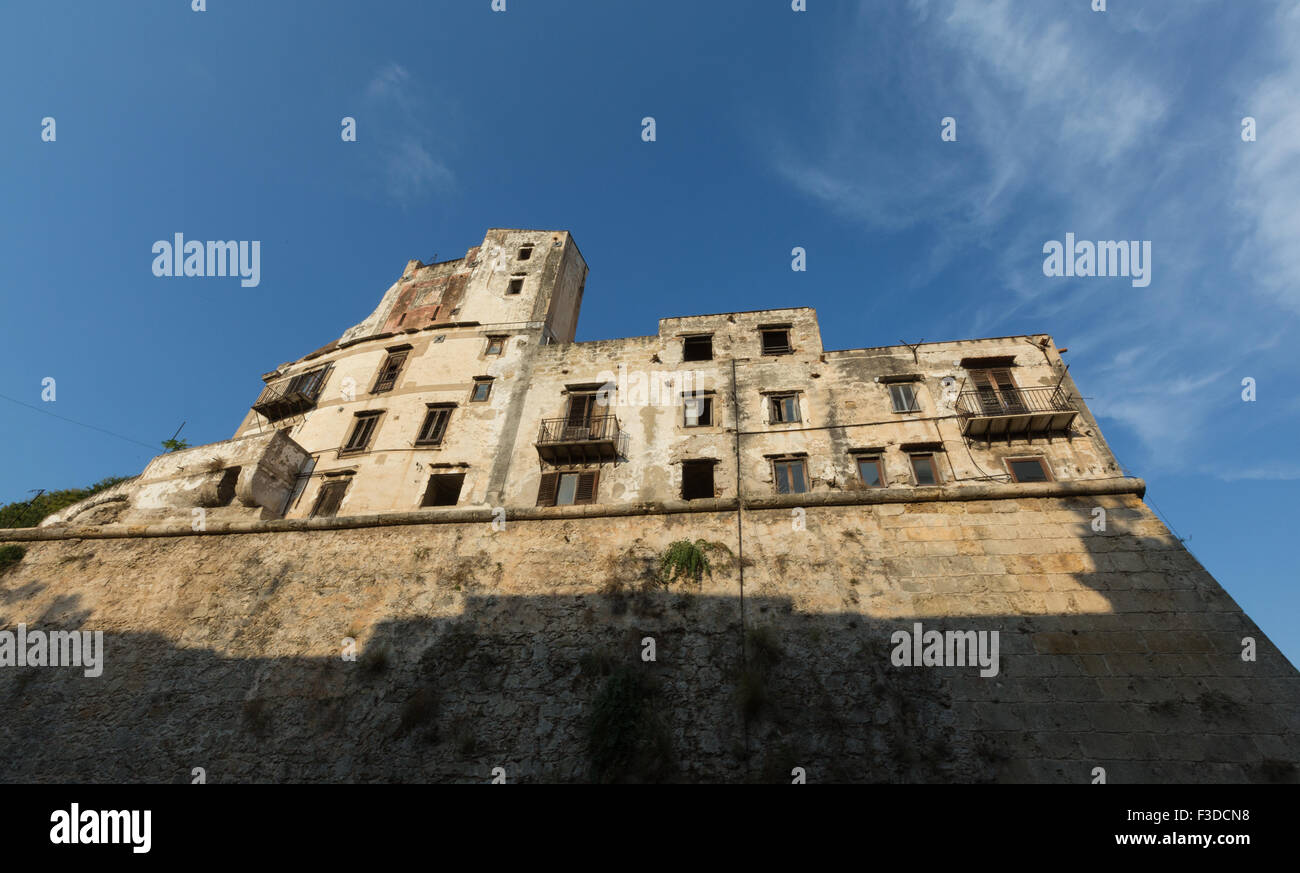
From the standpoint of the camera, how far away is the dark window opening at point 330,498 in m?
20.5

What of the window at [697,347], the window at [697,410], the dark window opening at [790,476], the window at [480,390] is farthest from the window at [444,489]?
the dark window opening at [790,476]

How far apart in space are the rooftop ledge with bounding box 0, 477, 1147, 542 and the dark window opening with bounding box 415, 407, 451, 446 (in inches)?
226

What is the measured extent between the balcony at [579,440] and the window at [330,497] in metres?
7.00

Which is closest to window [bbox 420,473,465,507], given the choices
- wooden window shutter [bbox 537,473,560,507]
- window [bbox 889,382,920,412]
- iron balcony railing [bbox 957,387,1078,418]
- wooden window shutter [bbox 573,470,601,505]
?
wooden window shutter [bbox 537,473,560,507]

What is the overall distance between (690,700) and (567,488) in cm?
953

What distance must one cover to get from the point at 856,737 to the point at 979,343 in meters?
16.1

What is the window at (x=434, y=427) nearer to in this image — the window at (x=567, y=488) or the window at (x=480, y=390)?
the window at (x=480, y=390)

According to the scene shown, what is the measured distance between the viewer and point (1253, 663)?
10.7 meters

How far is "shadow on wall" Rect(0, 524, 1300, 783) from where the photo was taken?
10.2 metres

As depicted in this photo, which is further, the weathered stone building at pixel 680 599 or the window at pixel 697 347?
the window at pixel 697 347

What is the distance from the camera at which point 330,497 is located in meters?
20.9

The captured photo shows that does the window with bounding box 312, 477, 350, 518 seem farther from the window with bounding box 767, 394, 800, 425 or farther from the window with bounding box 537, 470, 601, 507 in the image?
the window with bounding box 767, 394, 800, 425
